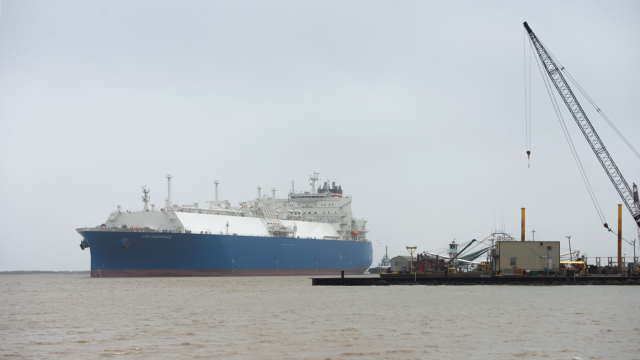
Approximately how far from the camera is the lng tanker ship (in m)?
54.1

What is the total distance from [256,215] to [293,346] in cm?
5446

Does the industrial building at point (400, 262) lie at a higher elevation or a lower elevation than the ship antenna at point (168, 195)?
lower

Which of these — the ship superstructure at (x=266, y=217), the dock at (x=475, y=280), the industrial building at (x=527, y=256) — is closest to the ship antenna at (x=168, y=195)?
the ship superstructure at (x=266, y=217)

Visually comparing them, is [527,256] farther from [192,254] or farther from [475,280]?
[192,254]

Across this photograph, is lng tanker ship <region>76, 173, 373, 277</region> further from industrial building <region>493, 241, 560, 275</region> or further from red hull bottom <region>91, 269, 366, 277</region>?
industrial building <region>493, 241, 560, 275</region>

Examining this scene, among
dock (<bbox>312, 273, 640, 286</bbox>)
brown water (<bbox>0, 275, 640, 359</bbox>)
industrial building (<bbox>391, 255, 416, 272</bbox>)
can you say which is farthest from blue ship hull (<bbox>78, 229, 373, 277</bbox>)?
brown water (<bbox>0, 275, 640, 359</bbox>)

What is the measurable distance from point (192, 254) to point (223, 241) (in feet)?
11.4

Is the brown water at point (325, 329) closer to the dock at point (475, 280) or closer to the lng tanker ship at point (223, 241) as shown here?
the dock at point (475, 280)

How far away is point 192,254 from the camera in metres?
56.5

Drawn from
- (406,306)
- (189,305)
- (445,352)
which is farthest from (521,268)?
(445,352)

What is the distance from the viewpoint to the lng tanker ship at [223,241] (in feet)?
178

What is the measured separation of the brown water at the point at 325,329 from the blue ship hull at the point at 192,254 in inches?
998

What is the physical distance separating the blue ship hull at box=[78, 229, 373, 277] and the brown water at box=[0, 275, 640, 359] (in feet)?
83.2

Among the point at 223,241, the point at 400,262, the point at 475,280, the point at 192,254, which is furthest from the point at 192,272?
the point at 475,280
